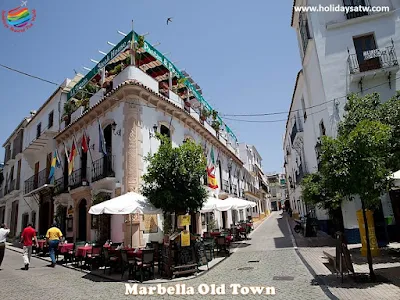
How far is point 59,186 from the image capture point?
1695 cm

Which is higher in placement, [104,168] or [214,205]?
[104,168]

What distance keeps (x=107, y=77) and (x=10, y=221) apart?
1639cm

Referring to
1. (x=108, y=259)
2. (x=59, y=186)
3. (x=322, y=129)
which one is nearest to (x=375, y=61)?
(x=322, y=129)

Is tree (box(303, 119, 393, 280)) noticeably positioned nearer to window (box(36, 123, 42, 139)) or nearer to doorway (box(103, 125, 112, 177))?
doorway (box(103, 125, 112, 177))

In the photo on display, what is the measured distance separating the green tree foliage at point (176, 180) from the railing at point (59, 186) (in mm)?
8555

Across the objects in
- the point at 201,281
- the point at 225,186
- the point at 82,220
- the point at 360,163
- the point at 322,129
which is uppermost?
the point at 322,129

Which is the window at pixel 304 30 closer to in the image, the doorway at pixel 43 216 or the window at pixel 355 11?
the window at pixel 355 11

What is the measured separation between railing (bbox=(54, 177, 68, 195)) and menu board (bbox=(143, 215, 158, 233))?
645 cm

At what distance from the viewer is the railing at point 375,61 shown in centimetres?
1297

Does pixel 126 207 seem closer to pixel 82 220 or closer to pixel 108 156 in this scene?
pixel 108 156

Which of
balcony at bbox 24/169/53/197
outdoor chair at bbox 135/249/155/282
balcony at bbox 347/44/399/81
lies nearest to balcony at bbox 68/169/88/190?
balcony at bbox 24/169/53/197

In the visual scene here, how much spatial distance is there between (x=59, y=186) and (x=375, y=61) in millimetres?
18526

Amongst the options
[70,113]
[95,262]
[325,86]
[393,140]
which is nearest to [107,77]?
[70,113]

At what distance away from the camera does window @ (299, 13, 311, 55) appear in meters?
15.5
